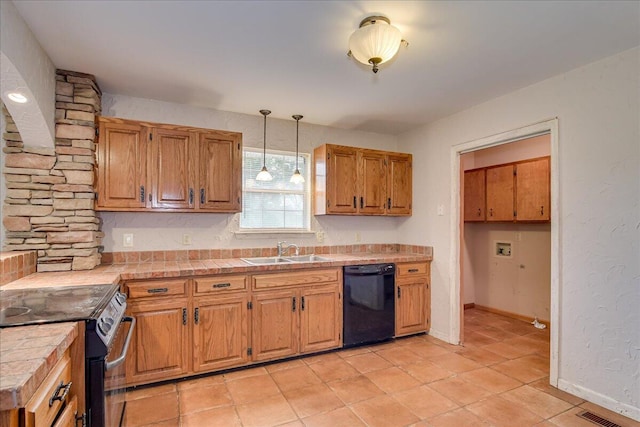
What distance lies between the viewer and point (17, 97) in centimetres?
217

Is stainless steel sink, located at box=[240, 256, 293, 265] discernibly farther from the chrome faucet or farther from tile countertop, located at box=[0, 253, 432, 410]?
tile countertop, located at box=[0, 253, 432, 410]

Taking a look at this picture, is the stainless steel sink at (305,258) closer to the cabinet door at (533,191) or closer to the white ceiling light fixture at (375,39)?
the white ceiling light fixture at (375,39)

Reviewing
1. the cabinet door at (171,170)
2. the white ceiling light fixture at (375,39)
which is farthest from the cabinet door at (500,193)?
the cabinet door at (171,170)

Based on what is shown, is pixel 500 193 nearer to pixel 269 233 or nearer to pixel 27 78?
pixel 269 233

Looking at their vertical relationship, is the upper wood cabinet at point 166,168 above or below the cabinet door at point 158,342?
above

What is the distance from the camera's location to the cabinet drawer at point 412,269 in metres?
3.67

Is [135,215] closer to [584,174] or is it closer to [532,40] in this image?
[532,40]

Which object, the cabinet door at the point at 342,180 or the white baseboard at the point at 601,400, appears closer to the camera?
the white baseboard at the point at 601,400

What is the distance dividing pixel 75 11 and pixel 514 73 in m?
2.92

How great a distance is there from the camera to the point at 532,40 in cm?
216

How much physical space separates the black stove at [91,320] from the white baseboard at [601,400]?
2992 millimetres

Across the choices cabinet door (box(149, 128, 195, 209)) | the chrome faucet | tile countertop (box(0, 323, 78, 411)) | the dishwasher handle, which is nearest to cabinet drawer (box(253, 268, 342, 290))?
the dishwasher handle

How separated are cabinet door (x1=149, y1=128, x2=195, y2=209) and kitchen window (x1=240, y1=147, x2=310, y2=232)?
2.32ft

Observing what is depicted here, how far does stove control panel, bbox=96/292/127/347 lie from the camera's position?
1.48 meters
